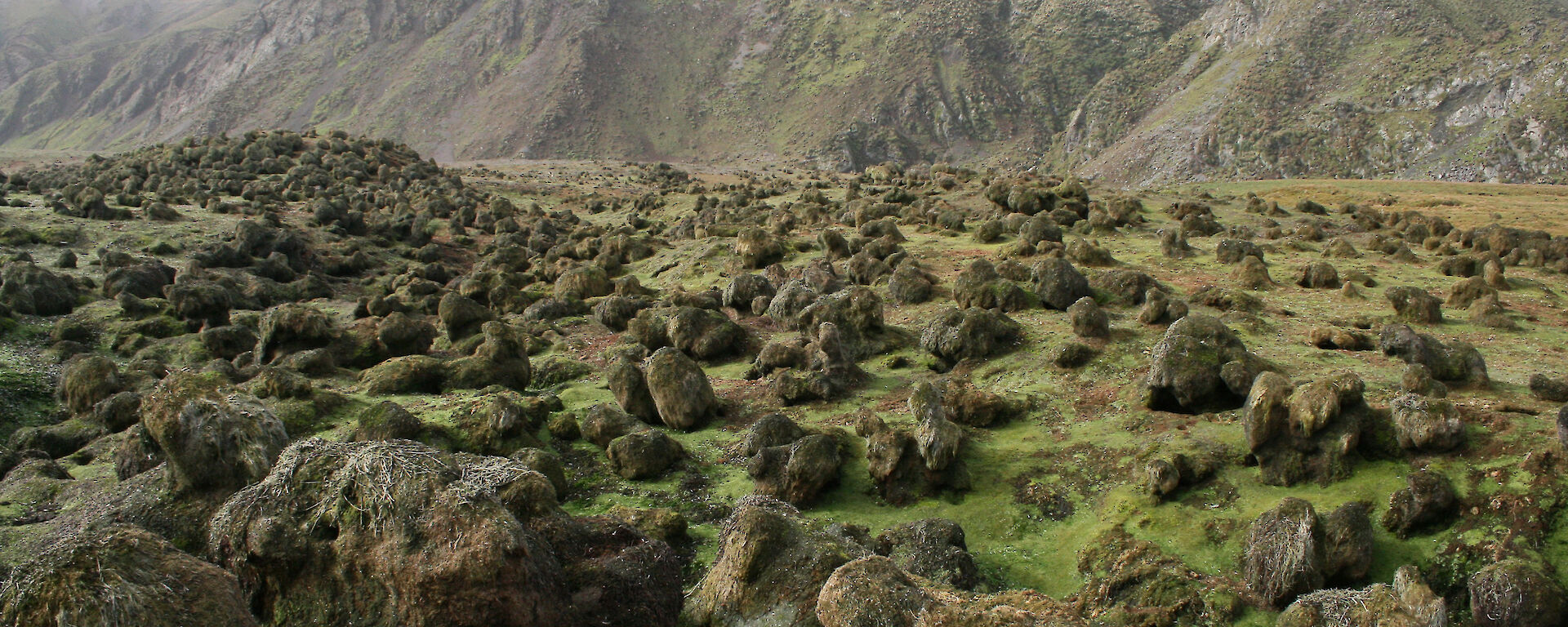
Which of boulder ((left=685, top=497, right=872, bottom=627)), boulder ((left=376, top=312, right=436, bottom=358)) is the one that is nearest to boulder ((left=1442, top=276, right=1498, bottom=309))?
boulder ((left=685, top=497, right=872, bottom=627))

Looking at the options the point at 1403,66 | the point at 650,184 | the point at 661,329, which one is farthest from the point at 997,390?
the point at 1403,66

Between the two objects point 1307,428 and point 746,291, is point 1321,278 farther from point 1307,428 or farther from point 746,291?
point 746,291

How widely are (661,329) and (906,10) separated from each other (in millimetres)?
167707

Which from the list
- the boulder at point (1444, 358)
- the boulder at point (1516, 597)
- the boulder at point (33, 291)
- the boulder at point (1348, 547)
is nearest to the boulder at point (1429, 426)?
the boulder at point (1348, 547)

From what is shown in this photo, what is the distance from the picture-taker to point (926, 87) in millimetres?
155375

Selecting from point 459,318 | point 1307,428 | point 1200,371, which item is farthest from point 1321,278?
point 459,318

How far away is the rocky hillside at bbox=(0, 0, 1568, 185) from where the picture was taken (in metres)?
105

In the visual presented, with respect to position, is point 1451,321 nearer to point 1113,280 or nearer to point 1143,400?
point 1113,280

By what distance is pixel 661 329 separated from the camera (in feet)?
69.2

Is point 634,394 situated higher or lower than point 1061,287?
lower

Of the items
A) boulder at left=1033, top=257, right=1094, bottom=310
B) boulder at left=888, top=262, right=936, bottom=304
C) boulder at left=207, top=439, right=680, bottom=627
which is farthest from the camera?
boulder at left=888, top=262, right=936, bottom=304

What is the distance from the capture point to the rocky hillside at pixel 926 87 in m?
105

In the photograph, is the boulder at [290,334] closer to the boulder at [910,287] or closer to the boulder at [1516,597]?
the boulder at [910,287]

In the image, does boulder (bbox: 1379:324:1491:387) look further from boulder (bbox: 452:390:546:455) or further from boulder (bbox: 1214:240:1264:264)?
boulder (bbox: 452:390:546:455)
